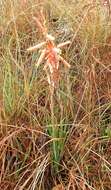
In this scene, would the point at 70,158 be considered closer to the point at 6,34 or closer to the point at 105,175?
the point at 105,175

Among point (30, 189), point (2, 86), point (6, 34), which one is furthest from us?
point (6, 34)

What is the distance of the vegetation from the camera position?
1717 millimetres

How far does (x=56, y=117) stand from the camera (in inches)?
72.3

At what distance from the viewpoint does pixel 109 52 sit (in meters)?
2.15

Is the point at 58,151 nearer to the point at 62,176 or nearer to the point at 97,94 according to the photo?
the point at 62,176

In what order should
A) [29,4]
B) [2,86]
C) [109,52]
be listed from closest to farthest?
1. [2,86]
2. [109,52]
3. [29,4]

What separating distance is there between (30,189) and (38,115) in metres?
0.30

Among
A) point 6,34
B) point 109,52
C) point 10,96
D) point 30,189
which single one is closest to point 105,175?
point 30,189

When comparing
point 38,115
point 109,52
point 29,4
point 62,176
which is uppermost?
point 29,4

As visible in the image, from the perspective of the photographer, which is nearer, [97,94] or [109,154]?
[109,154]

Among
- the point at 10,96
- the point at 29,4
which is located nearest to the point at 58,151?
the point at 10,96

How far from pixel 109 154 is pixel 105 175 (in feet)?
0.34

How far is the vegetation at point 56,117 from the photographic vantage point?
172 cm

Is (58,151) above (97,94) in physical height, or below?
below
